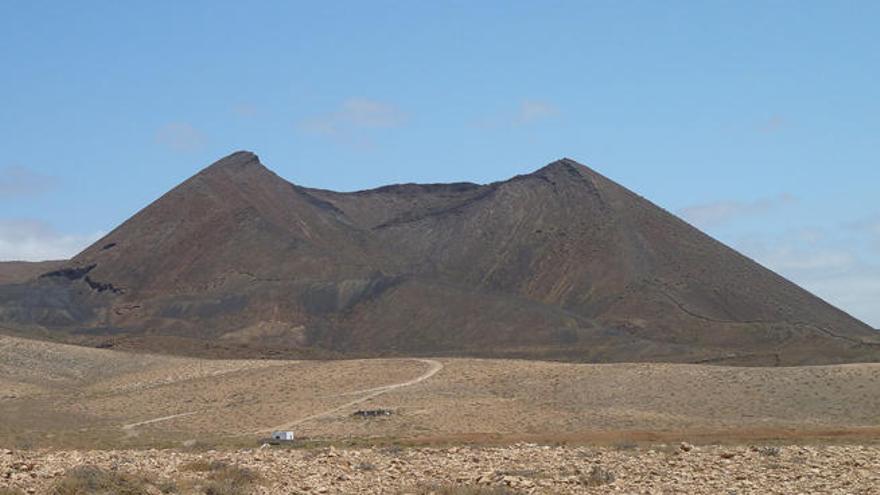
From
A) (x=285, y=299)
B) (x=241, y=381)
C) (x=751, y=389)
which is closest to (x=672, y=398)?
(x=751, y=389)

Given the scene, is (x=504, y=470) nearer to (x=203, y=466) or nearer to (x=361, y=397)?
(x=203, y=466)

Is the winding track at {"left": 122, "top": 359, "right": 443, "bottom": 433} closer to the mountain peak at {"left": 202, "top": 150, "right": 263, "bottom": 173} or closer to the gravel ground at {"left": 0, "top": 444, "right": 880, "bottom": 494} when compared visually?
the gravel ground at {"left": 0, "top": 444, "right": 880, "bottom": 494}

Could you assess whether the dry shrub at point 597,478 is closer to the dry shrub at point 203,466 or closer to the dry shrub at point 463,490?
the dry shrub at point 463,490

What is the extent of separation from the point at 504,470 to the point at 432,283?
113 m

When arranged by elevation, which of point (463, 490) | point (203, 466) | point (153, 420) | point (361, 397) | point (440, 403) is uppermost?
point (361, 397)

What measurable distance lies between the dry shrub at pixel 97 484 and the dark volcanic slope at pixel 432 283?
79801 mm

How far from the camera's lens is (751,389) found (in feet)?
191

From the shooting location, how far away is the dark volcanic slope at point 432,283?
12156 centimetres

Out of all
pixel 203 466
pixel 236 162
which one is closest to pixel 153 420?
pixel 203 466

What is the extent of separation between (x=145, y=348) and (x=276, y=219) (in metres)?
58.1

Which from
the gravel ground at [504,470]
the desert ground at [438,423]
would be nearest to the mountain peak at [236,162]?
the desert ground at [438,423]

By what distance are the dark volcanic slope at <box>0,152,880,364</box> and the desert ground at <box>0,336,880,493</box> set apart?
111 feet

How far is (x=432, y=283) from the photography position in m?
139

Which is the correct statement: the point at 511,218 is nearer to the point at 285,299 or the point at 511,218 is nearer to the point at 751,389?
the point at 285,299
